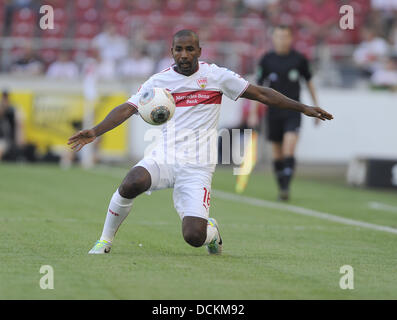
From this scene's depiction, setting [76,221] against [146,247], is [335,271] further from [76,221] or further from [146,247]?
[76,221]

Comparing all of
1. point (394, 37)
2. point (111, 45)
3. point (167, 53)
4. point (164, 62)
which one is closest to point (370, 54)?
point (394, 37)

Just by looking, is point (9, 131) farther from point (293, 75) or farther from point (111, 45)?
point (293, 75)

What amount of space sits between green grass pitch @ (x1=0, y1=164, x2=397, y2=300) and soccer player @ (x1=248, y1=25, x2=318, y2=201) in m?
0.56

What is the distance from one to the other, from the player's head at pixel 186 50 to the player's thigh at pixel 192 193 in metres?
0.91

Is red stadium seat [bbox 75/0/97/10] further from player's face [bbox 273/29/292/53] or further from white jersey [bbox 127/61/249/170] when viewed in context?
white jersey [bbox 127/61/249/170]

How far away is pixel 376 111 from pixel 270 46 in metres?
3.43

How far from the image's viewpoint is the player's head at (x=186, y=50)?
25.0 feet

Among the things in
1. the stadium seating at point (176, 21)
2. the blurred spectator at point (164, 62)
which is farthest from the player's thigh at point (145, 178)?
the stadium seating at point (176, 21)

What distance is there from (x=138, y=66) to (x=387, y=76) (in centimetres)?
664

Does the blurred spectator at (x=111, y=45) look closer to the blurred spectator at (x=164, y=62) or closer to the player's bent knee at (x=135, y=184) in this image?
the blurred spectator at (x=164, y=62)

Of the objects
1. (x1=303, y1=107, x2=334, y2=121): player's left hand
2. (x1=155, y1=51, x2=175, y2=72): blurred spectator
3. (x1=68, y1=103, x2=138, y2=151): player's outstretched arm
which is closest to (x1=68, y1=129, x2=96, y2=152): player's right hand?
(x1=68, y1=103, x2=138, y2=151): player's outstretched arm

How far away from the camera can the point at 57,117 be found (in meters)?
22.5

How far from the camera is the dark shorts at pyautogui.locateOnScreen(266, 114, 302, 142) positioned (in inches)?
536
